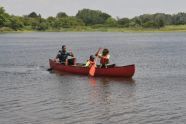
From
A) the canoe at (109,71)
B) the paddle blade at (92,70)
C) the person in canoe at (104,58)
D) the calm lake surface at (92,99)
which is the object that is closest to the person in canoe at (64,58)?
the canoe at (109,71)

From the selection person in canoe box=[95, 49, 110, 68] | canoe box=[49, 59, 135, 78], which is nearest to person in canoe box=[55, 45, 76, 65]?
canoe box=[49, 59, 135, 78]

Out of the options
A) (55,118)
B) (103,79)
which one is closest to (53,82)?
(103,79)

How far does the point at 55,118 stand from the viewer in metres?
22.1

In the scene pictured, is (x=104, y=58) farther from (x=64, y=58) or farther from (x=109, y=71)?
(x=64, y=58)

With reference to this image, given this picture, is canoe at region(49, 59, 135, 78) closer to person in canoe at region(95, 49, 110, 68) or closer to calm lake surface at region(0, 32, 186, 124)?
calm lake surface at region(0, 32, 186, 124)

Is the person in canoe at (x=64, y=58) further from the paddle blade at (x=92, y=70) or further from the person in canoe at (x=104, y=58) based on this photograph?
the person in canoe at (x=104, y=58)

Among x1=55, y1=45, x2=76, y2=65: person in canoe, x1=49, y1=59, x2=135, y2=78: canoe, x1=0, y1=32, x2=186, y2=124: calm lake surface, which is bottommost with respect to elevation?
x1=0, y1=32, x2=186, y2=124: calm lake surface

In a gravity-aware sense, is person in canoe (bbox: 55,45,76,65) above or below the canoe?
above

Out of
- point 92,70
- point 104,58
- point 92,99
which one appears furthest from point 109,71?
point 92,99

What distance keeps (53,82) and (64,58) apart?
6.35 meters

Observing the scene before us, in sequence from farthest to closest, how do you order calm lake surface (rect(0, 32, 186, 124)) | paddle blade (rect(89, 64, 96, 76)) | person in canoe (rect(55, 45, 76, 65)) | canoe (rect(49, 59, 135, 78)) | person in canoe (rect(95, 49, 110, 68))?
person in canoe (rect(55, 45, 76, 65))
paddle blade (rect(89, 64, 96, 76))
person in canoe (rect(95, 49, 110, 68))
canoe (rect(49, 59, 135, 78))
calm lake surface (rect(0, 32, 186, 124))

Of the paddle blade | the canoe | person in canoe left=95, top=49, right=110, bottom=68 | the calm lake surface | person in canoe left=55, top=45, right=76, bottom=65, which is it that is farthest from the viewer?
person in canoe left=55, top=45, right=76, bottom=65

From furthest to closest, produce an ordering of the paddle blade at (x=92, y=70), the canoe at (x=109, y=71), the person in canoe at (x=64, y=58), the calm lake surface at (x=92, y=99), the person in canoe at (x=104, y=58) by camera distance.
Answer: the person in canoe at (x=64, y=58), the paddle blade at (x=92, y=70), the person in canoe at (x=104, y=58), the canoe at (x=109, y=71), the calm lake surface at (x=92, y=99)

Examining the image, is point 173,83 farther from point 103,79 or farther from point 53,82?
point 53,82
